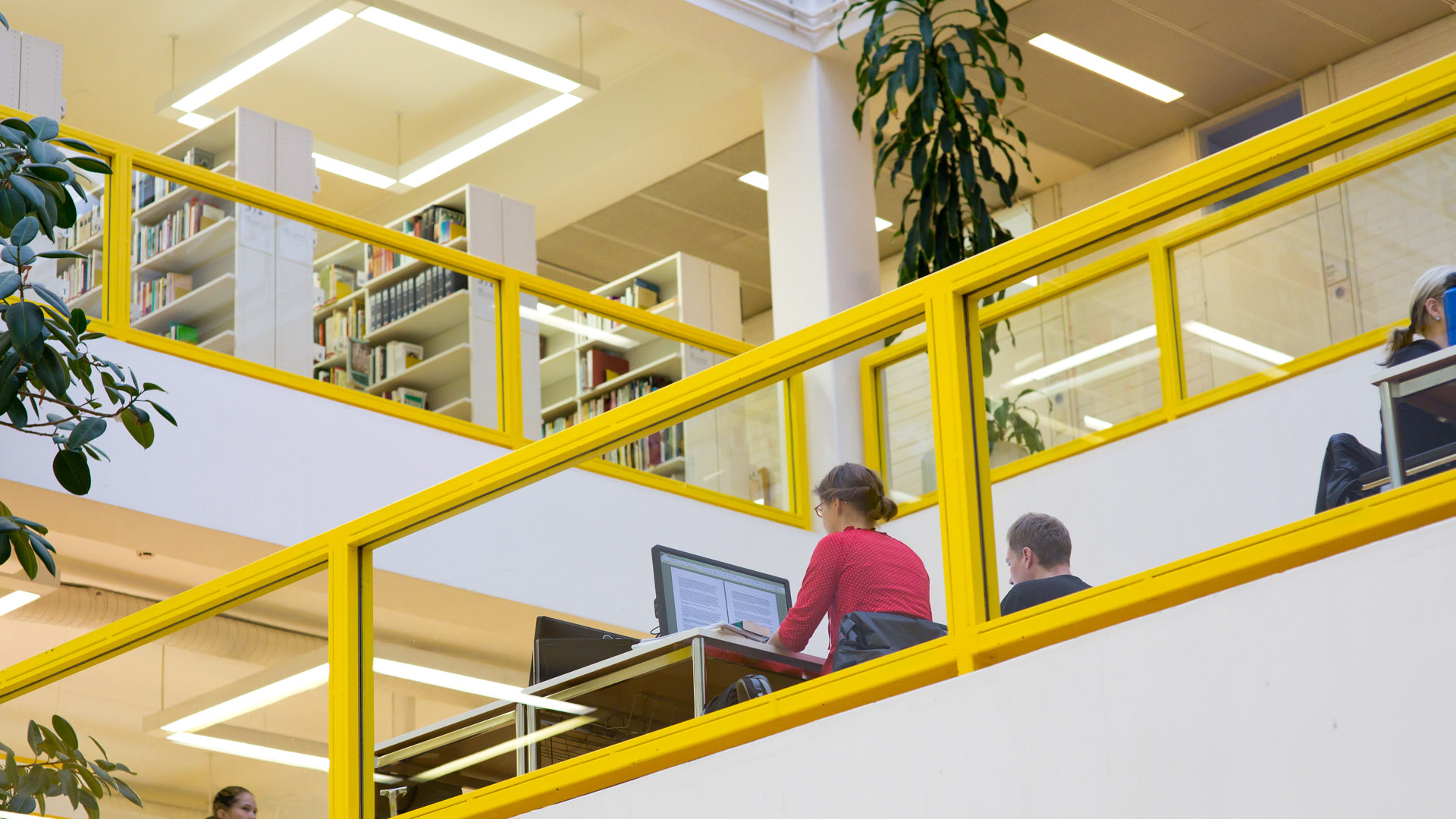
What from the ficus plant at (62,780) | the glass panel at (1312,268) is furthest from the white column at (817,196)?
the ficus plant at (62,780)

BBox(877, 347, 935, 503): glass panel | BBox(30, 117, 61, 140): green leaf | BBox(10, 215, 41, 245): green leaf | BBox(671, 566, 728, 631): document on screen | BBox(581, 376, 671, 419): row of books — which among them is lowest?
BBox(671, 566, 728, 631): document on screen

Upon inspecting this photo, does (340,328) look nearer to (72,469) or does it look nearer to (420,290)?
(420,290)

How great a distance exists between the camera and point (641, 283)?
8406 mm

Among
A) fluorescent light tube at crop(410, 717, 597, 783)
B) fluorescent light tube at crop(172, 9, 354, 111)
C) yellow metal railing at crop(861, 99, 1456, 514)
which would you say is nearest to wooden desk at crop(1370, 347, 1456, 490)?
yellow metal railing at crop(861, 99, 1456, 514)

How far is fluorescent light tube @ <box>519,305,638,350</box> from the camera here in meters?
6.56

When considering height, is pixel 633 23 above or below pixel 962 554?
above

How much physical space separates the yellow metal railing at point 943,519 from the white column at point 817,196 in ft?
13.6

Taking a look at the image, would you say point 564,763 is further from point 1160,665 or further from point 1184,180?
point 1184,180

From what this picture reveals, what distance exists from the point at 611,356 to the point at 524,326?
1.19 ft

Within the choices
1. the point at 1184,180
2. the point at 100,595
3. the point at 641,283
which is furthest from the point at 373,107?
the point at 1184,180

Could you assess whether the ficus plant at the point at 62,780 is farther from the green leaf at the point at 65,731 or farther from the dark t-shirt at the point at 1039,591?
the dark t-shirt at the point at 1039,591

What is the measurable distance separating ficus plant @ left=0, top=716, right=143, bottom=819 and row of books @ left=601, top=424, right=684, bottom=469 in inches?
56.2

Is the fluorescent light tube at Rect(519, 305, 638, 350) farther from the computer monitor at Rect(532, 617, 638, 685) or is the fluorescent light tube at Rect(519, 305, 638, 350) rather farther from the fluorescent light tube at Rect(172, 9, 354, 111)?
the computer monitor at Rect(532, 617, 638, 685)

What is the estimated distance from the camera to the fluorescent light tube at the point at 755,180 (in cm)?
966
